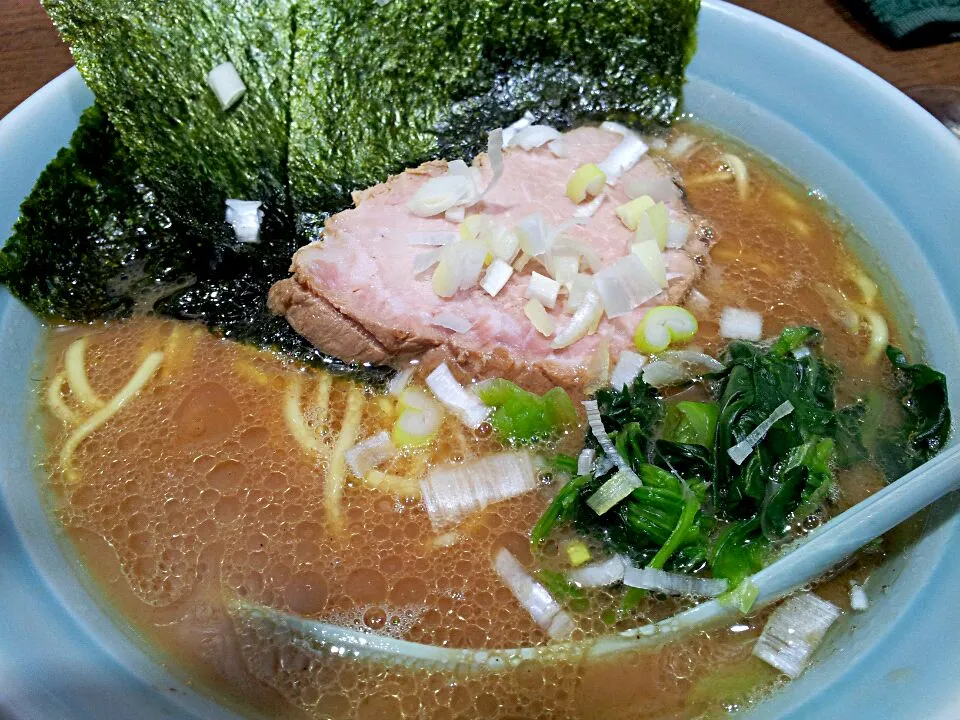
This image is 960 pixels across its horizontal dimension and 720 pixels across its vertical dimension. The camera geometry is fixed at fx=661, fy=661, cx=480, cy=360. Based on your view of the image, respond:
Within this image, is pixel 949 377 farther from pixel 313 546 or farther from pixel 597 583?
pixel 313 546

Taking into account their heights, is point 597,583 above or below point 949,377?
above

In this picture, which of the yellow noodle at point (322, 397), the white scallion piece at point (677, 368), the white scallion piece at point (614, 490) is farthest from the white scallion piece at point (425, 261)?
the white scallion piece at point (614, 490)


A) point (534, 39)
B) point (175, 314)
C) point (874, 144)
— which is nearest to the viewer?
point (175, 314)

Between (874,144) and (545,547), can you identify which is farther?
(874,144)

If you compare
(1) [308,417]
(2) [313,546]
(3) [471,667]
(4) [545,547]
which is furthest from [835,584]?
(1) [308,417]

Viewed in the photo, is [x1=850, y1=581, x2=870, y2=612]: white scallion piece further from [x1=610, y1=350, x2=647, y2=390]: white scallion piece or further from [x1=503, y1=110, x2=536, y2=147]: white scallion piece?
[x1=503, y1=110, x2=536, y2=147]: white scallion piece

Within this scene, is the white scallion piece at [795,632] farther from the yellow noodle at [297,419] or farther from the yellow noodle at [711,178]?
the yellow noodle at [711,178]
